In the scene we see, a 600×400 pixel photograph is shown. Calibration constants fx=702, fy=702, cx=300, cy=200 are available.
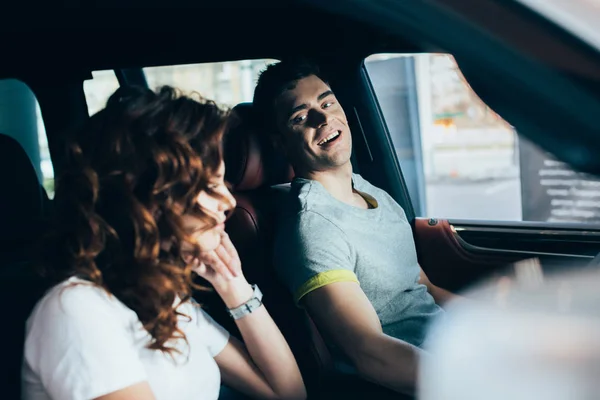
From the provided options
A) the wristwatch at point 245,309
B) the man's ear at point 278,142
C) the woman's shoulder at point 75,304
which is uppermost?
the man's ear at point 278,142

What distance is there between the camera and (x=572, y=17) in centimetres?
93

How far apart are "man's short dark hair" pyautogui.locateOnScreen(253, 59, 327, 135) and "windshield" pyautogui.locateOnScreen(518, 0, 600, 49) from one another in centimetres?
161

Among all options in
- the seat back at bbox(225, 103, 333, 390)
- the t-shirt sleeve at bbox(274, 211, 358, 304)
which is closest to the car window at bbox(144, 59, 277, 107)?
the seat back at bbox(225, 103, 333, 390)

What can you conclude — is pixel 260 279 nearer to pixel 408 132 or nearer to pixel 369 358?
pixel 369 358

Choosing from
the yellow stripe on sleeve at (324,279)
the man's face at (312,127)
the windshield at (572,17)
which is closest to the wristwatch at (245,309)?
the yellow stripe on sleeve at (324,279)

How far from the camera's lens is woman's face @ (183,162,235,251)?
4.99ft

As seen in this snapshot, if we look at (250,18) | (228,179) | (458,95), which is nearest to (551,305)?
(228,179)

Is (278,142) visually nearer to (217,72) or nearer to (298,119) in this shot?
(298,119)

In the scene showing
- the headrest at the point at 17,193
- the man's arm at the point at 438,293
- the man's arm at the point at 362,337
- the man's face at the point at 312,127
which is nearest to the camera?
the man's arm at the point at 362,337

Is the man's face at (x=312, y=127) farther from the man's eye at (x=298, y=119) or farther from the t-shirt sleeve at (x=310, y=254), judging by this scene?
the t-shirt sleeve at (x=310, y=254)

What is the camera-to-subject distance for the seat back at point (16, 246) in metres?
1.66

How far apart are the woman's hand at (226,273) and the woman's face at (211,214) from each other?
0.19 metres

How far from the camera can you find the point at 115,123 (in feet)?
4.74

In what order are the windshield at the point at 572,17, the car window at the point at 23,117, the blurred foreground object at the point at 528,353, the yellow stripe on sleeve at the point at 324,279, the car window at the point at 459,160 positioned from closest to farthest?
the windshield at the point at 572,17, the blurred foreground object at the point at 528,353, the yellow stripe on sleeve at the point at 324,279, the car window at the point at 23,117, the car window at the point at 459,160
